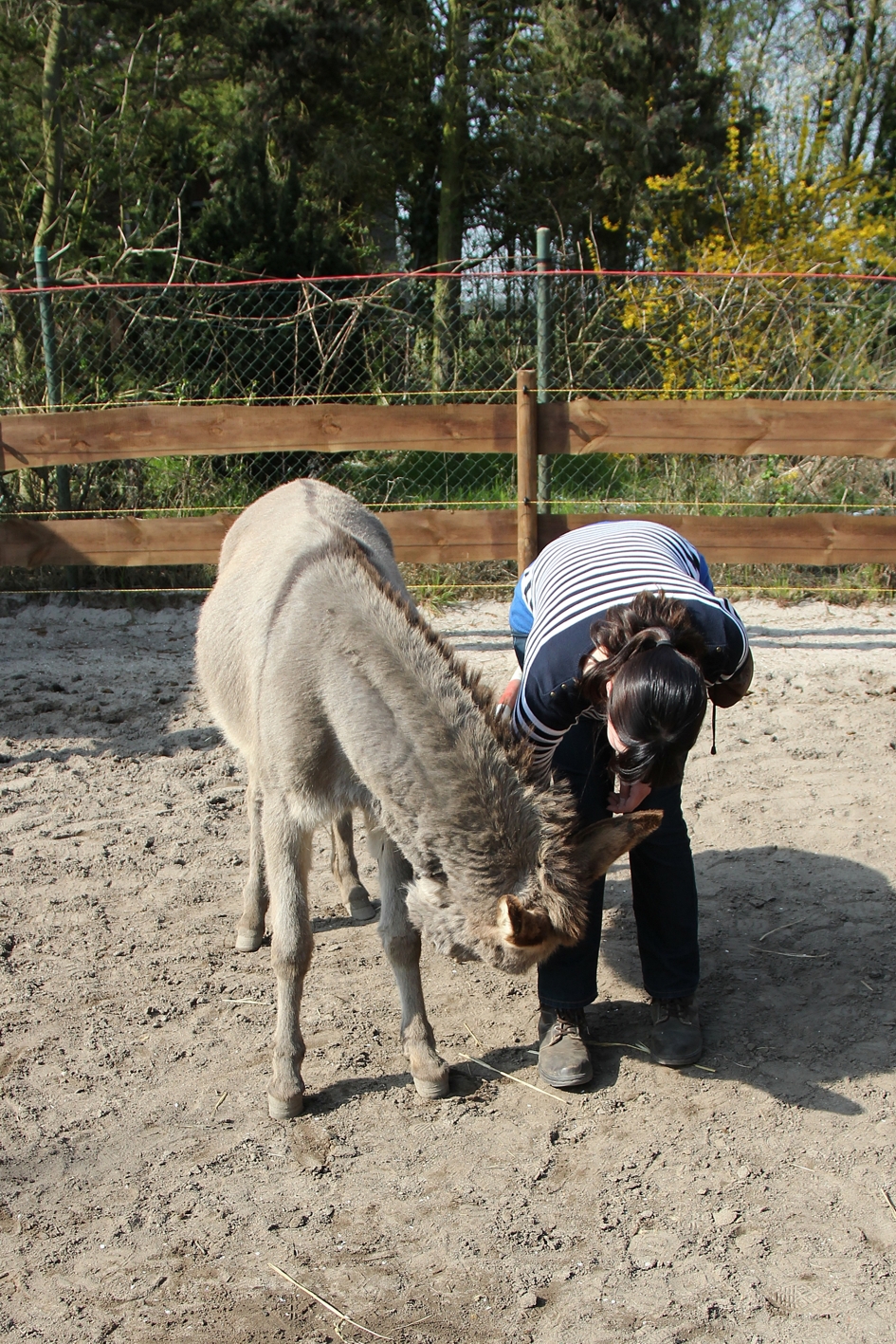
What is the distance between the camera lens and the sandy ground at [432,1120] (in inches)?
86.1

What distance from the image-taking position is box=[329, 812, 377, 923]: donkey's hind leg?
3838mm

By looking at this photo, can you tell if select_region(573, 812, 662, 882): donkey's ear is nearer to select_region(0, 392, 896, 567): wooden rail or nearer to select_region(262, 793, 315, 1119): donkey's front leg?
select_region(262, 793, 315, 1119): donkey's front leg

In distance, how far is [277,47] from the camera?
13391 mm

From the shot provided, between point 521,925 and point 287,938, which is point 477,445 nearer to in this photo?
point 287,938

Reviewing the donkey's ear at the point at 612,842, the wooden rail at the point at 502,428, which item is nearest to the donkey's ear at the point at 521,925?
the donkey's ear at the point at 612,842

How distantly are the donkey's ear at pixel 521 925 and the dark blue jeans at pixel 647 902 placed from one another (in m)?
0.65

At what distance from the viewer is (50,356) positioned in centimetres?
757

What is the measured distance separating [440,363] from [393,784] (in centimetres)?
759

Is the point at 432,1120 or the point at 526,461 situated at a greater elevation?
the point at 526,461

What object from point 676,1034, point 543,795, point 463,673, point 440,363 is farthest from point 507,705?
point 440,363

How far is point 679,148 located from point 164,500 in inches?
420

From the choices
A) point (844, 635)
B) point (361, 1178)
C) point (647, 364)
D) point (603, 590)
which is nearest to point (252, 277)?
point (647, 364)

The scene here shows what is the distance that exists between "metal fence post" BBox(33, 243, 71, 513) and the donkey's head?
248 inches

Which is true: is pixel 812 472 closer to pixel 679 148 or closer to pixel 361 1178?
pixel 361 1178
